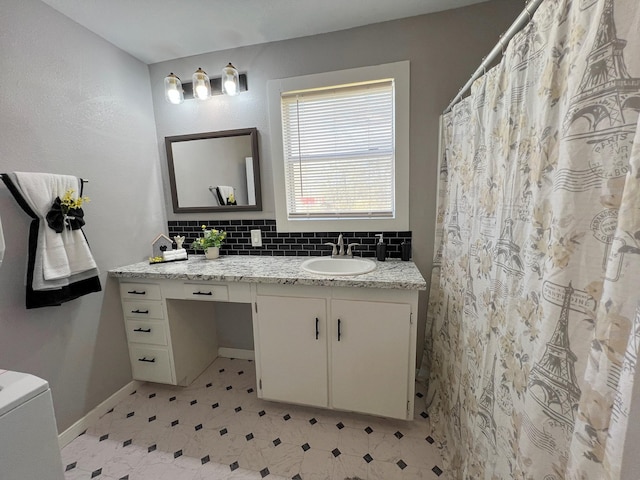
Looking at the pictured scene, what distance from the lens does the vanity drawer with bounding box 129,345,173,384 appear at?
1873 millimetres

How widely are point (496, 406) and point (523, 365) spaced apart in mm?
264

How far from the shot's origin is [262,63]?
196cm

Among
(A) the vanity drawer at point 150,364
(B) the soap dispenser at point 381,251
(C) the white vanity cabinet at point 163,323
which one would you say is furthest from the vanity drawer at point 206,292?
(B) the soap dispenser at point 381,251

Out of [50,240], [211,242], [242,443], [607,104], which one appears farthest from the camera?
[211,242]

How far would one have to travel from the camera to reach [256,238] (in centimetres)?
218

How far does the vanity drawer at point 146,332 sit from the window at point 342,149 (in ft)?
3.82

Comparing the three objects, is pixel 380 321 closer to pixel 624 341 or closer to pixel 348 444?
pixel 348 444

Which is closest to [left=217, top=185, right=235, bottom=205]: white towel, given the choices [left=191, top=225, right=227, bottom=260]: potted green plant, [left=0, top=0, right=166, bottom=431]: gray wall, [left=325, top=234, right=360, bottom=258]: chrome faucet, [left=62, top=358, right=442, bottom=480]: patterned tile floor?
[left=191, top=225, right=227, bottom=260]: potted green plant

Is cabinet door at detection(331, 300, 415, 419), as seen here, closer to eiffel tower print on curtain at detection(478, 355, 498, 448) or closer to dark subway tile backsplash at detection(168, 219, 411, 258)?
eiffel tower print on curtain at detection(478, 355, 498, 448)

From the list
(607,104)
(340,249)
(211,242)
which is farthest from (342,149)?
(607,104)

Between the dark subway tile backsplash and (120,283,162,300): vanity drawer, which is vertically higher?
the dark subway tile backsplash

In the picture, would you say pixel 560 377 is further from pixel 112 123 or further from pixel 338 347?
pixel 112 123

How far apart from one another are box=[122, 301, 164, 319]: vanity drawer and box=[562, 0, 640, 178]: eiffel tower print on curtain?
2.22 meters

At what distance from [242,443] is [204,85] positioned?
2420 millimetres
